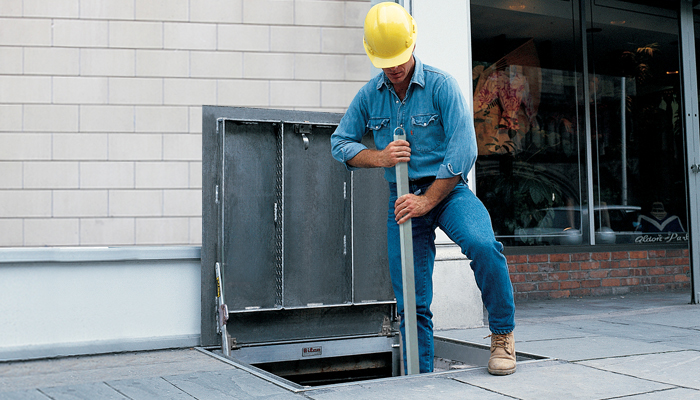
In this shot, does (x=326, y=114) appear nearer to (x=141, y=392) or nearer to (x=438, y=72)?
(x=438, y=72)

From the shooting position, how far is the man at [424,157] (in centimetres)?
296

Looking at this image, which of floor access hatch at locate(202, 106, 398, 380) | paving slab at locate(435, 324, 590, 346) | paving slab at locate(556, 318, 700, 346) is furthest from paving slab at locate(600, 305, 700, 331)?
floor access hatch at locate(202, 106, 398, 380)

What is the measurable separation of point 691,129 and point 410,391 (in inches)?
204

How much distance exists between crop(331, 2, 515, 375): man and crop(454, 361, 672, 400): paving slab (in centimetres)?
12

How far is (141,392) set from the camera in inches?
112

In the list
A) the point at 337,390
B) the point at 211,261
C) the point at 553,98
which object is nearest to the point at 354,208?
the point at 211,261

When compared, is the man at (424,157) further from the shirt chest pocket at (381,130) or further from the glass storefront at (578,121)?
the glass storefront at (578,121)

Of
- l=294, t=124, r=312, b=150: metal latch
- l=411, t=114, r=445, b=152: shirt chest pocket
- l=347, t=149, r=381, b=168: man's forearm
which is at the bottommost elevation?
l=347, t=149, r=381, b=168: man's forearm

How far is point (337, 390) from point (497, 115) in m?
5.31

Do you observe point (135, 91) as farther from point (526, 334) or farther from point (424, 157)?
point (526, 334)

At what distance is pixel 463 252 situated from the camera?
3.08 m

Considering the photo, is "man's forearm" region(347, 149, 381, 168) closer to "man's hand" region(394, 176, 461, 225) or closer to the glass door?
"man's hand" region(394, 176, 461, 225)

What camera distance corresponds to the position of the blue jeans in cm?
297

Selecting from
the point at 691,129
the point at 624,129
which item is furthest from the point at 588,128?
the point at 691,129
